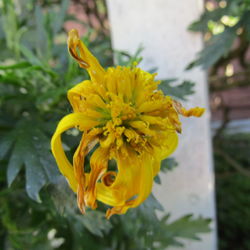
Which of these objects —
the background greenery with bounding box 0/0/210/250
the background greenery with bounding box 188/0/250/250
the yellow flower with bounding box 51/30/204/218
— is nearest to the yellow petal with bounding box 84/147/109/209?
the yellow flower with bounding box 51/30/204/218

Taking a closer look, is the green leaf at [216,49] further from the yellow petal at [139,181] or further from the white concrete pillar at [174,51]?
the yellow petal at [139,181]

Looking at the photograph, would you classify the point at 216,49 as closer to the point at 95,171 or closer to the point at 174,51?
the point at 174,51

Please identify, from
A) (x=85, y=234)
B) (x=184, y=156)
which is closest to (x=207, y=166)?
(x=184, y=156)

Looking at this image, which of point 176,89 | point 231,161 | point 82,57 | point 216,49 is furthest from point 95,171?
point 231,161

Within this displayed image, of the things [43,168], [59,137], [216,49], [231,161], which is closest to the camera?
[59,137]

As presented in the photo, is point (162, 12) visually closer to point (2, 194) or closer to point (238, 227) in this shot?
point (2, 194)

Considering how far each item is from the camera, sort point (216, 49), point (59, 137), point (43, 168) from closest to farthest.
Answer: point (59, 137)
point (43, 168)
point (216, 49)

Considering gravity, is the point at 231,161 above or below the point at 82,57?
below
